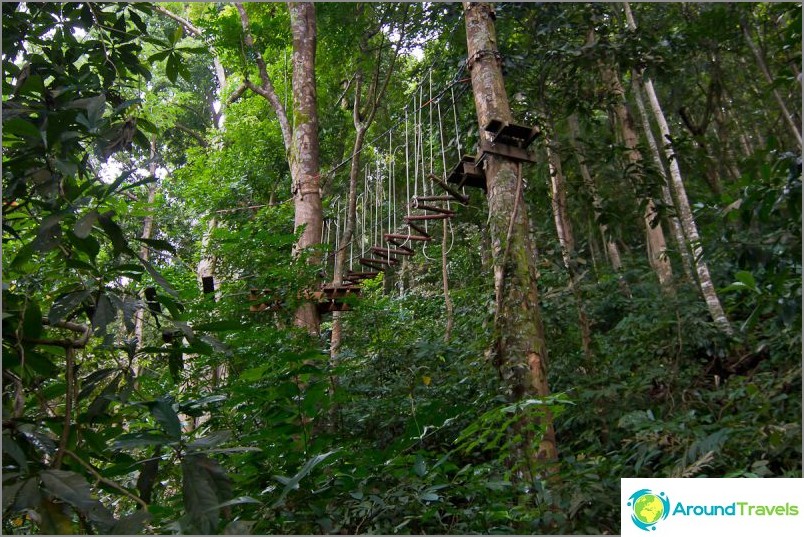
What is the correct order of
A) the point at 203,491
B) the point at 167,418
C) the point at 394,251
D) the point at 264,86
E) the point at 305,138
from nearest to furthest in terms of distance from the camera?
the point at 203,491 < the point at 167,418 < the point at 394,251 < the point at 305,138 < the point at 264,86

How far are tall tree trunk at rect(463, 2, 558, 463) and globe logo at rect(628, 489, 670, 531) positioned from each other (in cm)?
96

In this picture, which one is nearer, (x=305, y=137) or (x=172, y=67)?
(x=172, y=67)

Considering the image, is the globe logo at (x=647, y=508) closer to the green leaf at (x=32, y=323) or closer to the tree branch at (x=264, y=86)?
the green leaf at (x=32, y=323)

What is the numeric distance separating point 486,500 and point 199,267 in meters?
7.16

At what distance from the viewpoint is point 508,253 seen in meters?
3.40

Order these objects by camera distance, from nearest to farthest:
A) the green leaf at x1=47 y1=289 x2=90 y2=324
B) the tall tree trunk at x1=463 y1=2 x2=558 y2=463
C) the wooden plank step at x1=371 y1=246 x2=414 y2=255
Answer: the green leaf at x1=47 y1=289 x2=90 y2=324, the tall tree trunk at x1=463 y1=2 x2=558 y2=463, the wooden plank step at x1=371 y1=246 x2=414 y2=255

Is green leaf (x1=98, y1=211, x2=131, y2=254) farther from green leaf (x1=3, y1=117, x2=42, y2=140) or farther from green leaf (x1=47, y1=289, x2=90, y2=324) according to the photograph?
green leaf (x1=3, y1=117, x2=42, y2=140)

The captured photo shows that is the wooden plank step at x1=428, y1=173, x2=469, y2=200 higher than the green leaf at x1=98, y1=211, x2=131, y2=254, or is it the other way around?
the wooden plank step at x1=428, y1=173, x2=469, y2=200

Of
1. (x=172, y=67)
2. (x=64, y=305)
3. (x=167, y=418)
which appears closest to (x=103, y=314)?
(x=64, y=305)

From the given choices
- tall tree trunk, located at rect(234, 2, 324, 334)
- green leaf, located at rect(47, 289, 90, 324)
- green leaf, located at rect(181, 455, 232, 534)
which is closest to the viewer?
green leaf, located at rect(181, 455, 232, 534)

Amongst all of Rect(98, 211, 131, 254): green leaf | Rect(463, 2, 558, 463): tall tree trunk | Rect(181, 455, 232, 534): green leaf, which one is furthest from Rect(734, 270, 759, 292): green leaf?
Rect(98, 211, 131, 254): green leaf

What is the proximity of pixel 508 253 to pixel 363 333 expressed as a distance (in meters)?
1.87

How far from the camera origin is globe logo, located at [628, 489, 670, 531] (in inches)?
70.4

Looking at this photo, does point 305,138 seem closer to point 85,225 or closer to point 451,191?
point 451,191
